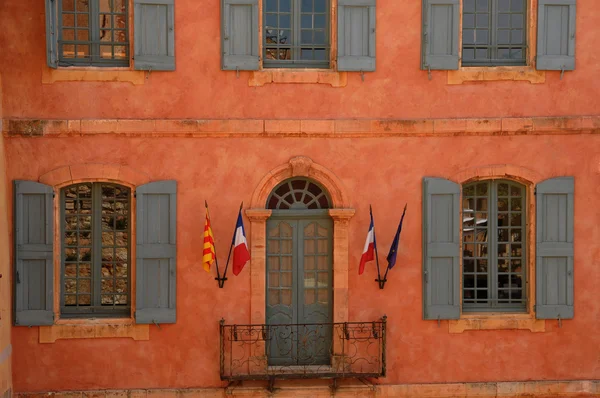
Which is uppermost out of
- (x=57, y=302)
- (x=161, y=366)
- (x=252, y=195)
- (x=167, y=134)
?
(x=167, y=134)

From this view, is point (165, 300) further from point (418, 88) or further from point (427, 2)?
point (427, 2)

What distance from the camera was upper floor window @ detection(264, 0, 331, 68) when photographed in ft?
38.9

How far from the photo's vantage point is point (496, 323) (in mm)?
11820

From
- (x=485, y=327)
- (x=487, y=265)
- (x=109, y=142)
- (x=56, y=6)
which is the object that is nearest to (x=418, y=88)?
(x=487, y=265)

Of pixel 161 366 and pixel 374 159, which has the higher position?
pixel 374 159

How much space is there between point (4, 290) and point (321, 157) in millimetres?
4316

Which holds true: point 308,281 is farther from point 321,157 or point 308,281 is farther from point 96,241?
point 96,241

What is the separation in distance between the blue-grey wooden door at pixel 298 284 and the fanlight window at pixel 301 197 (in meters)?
0.13

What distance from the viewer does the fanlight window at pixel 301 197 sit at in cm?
1191

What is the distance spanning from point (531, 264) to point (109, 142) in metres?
5.71

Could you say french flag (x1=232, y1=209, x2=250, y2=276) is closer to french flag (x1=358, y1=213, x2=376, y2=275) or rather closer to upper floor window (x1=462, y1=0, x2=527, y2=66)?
french flag (x1=358, y1=213, x2=376, y2=275)

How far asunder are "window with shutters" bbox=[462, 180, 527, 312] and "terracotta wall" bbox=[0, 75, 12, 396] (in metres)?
5.87

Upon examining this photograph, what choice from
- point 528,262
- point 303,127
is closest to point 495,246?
point 528,262

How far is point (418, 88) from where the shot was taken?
11.8 meters
